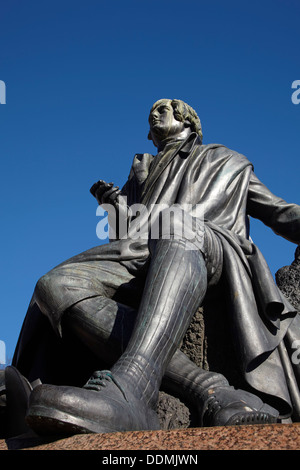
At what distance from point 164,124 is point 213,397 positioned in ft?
9.91

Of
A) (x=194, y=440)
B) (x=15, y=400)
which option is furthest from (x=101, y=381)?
(x=15, y=400)

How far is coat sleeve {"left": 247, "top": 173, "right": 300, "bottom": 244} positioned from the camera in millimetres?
4715

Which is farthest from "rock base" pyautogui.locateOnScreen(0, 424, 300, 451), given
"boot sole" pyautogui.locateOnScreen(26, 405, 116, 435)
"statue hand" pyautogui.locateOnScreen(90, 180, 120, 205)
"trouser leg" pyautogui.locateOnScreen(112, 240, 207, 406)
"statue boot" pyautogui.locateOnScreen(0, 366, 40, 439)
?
"statue hand" pyautogui.locateOnScreen(90, 180, 120, 205)

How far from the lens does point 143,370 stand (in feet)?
9.78

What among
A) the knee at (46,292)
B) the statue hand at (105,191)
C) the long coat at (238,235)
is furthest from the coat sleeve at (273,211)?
the knee at (46,292)

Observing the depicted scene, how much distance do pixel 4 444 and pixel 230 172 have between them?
8.92 ft

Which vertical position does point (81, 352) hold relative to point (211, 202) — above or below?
below

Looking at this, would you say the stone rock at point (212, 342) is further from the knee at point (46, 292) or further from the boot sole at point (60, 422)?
the boot sole at point (60, 422)

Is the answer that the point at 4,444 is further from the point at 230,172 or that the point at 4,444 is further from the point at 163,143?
the point at 163,143

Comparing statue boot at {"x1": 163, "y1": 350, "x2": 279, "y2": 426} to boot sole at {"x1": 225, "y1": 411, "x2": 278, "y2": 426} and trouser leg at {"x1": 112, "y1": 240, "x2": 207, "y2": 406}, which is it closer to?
boot sole at {"x1": 225, "y1": 411, "x2": 278, "y2": 426}

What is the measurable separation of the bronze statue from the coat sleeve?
0.02 m

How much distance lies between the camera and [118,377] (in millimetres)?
2873

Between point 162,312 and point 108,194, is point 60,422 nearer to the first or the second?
point 162,312
